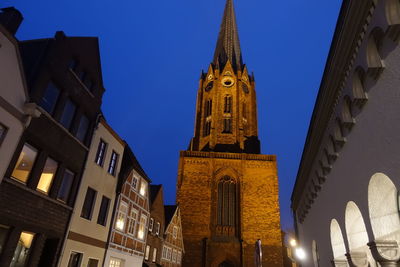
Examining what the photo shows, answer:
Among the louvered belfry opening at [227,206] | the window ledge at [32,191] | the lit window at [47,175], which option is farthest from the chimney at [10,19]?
the louvered belfry opening at [227,206]

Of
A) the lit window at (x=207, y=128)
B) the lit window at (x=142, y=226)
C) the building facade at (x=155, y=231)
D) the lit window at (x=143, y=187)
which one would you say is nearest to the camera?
the lit window at (x=142, y=226)

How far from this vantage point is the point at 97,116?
606 inches

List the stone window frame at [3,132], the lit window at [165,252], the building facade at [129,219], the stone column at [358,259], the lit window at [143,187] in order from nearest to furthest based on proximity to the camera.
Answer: the stone column at [358,259]
the stone window frame at [3,132]
the building facade at [129,219]
the lit window at [143,187]
the lit window at [165,252]

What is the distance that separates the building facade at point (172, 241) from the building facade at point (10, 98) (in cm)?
1859

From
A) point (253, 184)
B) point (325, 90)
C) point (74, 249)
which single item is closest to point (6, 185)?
point (74, 249)

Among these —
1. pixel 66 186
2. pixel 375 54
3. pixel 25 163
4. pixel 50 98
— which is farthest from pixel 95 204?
pixel 375 54

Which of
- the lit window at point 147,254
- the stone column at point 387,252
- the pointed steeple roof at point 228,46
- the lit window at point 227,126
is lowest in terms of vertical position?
the stone column at point 387,252

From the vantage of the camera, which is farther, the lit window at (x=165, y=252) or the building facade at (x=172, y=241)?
the building facade at (x=172, y=241)

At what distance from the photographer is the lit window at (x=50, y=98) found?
11.8 meters

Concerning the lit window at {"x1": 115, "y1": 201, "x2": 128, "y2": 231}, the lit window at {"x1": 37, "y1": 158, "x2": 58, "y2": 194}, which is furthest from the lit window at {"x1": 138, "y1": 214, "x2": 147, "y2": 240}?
the lit window at {"x1": 37, "y1": 158, "x2": 58, "y2": 194}

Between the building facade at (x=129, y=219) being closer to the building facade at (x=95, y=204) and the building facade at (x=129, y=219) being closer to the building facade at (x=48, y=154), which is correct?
the building facade at (x=95, y=204)

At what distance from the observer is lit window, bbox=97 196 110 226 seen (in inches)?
620

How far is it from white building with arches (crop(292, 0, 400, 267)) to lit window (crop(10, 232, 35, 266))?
34.9ft

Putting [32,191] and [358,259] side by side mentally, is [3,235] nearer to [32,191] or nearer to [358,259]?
[32,191]
